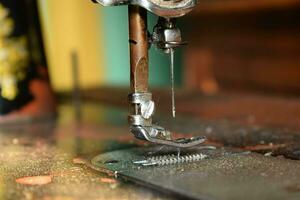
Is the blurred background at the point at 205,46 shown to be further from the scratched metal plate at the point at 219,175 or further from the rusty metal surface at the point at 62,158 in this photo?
the scratched metal plate at the point at 219,175

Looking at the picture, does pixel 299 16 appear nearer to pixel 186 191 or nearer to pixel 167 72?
pixel 167 72

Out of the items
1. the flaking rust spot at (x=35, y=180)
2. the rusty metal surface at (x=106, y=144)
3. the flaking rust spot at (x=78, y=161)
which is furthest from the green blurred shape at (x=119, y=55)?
the flaking rust spot at (x=35, y=180)

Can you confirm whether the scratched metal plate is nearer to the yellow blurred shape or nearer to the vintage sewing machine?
the vintage sewing machine

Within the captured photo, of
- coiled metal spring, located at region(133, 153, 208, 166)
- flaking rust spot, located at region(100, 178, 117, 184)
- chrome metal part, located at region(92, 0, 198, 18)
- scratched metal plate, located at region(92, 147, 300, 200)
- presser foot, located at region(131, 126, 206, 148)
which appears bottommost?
flaking rust spot, located at region(100, 178, 117, 184)

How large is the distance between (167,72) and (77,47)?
461 millimetres

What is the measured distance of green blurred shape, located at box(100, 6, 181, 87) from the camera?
2996 mm

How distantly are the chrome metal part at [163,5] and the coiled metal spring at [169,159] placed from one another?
22 centimetres

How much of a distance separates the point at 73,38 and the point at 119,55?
0.26 meters

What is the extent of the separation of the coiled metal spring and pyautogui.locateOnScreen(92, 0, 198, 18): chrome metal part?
223mm

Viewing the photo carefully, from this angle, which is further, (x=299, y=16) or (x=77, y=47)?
(x=77, y=47)

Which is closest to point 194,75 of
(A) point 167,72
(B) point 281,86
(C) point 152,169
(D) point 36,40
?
(A) point 167,72

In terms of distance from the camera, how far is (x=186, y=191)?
0.78 metres

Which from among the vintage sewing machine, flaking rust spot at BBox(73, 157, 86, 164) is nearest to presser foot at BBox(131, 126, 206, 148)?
the vintage sewing machine

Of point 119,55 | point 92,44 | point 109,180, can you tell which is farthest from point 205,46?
point 109,180
